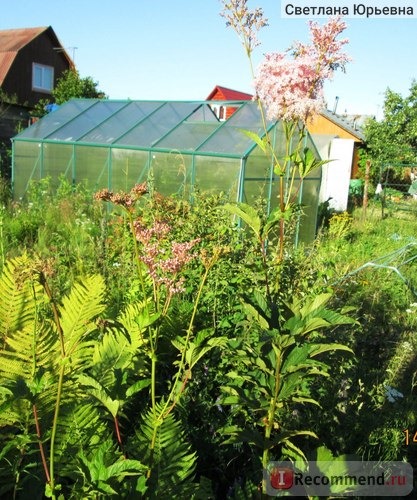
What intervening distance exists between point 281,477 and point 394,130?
23.8 metres

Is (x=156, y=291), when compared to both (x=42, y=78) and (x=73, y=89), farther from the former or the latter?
(x=42, y=78)

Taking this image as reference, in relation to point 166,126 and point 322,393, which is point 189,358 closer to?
point 322,393

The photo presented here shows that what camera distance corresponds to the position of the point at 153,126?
9602 millimetres

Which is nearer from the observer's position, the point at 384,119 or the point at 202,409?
the point at 202,409

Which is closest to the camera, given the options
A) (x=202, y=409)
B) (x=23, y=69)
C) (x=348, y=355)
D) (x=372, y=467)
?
(x=372, y=467)

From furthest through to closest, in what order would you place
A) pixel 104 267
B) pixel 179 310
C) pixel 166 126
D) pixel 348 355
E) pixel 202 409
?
pixel 166 126 → pixel 104 267 → pixel 348 355 → pixel 179 310 → pixel 202 409

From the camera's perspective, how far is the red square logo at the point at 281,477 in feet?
5.49

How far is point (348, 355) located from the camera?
9.71ft

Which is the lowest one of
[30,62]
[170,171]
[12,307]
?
[12,307]

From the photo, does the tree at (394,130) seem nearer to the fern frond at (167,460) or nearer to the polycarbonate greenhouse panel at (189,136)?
the polycarbonate greenhouse panel at (189,136)

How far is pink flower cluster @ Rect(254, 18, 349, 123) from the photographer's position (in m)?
1.94

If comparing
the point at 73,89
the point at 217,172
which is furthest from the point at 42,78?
the point at 217,172

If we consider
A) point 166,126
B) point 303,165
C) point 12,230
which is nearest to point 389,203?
point 166,126

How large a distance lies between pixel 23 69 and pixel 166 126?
17523 mm
